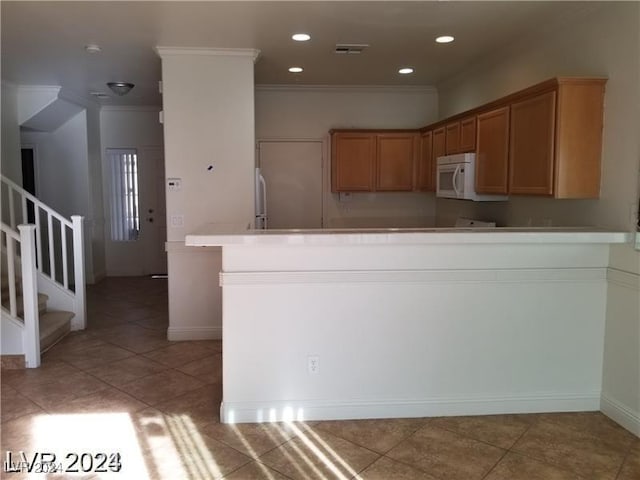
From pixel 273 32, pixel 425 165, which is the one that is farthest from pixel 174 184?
pixel 425 165

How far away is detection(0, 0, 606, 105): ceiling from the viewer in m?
3.48

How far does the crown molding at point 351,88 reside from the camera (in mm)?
6207

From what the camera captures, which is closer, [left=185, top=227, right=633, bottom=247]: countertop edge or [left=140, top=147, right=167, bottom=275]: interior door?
[left=185, top=227, right=633, bottom=247]: countertop edge

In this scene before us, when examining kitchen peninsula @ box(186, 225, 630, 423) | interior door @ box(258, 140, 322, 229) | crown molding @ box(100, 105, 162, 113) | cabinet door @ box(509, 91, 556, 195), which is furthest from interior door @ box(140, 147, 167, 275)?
cabinet door @ box(509, 91, 556, 195)

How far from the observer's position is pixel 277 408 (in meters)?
3.14

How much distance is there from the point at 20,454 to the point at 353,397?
1.88 m

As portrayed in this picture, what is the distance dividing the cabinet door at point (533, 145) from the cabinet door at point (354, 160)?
2351mm

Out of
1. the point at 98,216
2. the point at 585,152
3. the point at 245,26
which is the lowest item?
the point at 98,216

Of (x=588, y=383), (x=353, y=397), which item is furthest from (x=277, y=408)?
(x=588, y=383)

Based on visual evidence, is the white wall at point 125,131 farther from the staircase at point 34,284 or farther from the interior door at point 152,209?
the staircase at point 34,284

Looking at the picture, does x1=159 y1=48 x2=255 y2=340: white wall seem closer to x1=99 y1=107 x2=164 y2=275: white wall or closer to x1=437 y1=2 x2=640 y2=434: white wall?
x1=437 y1=2 x2=640 y2=434: white wall

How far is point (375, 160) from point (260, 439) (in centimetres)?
396

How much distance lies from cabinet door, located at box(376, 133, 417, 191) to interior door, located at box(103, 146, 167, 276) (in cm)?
380

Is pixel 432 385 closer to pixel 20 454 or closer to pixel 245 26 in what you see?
pixel 20 454
